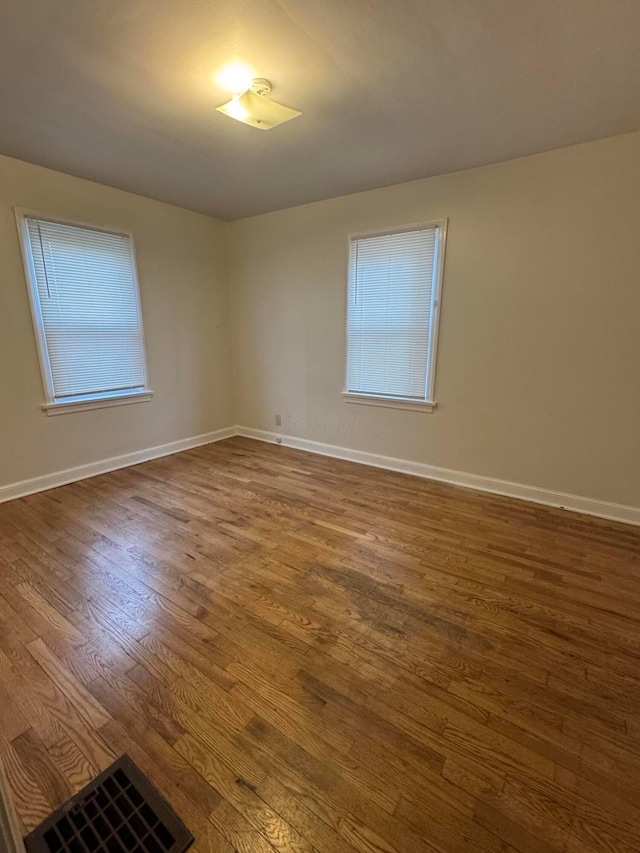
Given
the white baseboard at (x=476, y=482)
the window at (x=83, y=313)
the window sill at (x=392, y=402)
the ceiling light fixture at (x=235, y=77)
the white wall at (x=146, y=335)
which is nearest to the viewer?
the ceiling light fixture at (x=235, y=77)

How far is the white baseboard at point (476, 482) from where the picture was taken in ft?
9.25

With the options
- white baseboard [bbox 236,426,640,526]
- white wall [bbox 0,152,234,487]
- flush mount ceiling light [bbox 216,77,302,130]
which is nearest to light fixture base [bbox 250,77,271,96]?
flush mount ceiling light [bbox 216,77,302,130]

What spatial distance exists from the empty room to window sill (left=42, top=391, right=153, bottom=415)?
3 centimetres

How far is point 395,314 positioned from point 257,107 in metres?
1.97

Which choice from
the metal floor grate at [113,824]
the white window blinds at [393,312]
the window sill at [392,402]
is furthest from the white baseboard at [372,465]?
the metal floor grate at [113,824]

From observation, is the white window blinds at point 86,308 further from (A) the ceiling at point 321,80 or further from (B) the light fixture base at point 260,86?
(B) the light fixture base at point 260,86

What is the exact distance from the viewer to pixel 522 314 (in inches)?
114

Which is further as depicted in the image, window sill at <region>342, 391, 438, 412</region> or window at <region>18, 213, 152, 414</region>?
window sill at <region>342, 391, 438, 412</region>

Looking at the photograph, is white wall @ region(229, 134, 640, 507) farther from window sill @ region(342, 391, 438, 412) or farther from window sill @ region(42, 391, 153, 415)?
window sill @ region(42, 391, 153, 415)

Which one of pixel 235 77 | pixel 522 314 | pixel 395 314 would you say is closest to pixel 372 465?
pixel 395 314

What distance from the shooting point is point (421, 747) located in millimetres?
1254

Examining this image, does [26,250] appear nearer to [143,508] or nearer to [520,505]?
[143,508]

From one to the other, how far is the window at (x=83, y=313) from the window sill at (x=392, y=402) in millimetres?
2217

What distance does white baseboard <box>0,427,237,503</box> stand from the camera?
315 centimetres
